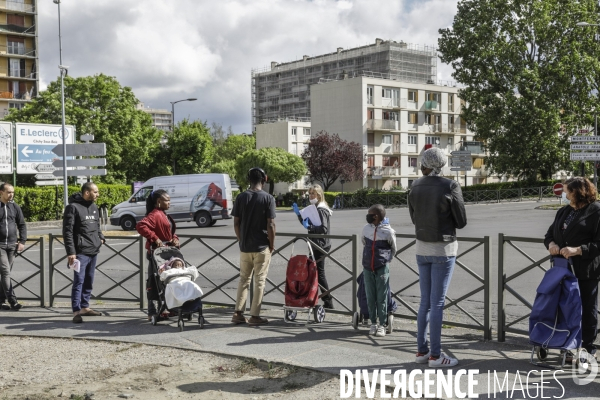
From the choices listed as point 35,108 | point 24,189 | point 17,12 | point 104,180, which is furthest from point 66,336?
point 17,12

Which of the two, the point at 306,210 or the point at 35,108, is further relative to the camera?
the point at 35,108

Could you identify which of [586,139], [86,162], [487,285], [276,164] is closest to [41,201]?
[86,162]

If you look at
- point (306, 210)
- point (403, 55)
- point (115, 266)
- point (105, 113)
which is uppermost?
point (403, 55)

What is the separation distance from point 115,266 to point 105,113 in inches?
1651

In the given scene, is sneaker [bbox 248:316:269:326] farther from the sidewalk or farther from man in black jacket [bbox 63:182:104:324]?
man in black jacket [bbox 63:182:104:324]

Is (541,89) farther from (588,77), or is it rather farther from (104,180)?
(104,180)

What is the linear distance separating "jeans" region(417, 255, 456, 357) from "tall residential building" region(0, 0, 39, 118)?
77799 millimetres

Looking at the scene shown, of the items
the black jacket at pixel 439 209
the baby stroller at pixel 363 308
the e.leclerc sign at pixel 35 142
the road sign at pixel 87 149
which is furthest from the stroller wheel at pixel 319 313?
the e.leclerc sign at pixel 35 142

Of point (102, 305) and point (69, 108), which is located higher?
point (69, 108)

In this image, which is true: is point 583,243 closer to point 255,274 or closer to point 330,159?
point 255,274

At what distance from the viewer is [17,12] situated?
73438 millimetres

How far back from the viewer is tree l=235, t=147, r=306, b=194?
229 feet

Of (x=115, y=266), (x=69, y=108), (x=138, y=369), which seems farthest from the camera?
(x=69, y=108)

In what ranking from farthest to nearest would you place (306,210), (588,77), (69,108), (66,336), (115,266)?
(69,108) < (588,77) < (115,266) < (306,210) < (66,336)
